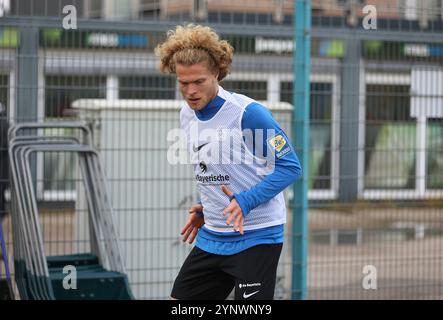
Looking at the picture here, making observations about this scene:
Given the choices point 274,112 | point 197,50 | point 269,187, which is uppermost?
point 197,50

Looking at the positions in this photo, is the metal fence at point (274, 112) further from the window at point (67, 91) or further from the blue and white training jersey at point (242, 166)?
the blue and white training jersey at point (242, 166)

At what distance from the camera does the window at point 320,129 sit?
336 inches

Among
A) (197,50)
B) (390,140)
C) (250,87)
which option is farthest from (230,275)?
(390,140)

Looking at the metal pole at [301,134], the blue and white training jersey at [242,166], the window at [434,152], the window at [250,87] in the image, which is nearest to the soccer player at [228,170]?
the blue and white training jersey at [242,166]

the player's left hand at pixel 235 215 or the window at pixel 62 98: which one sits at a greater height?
the window at pixel 62 98

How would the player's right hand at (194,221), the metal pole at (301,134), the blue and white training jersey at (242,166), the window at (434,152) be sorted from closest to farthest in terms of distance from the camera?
the blue and white training jersey at (242,166) → the player's right hand at (194,221) → the metal pole at (301,134) → the window at (434,152)

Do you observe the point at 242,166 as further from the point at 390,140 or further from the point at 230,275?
the point at 390,140

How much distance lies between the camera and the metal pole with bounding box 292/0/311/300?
8.16m

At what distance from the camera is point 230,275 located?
544 cm

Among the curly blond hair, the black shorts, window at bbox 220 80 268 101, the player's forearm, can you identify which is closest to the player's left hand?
the player's forearm

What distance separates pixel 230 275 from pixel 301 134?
3.02 metres
